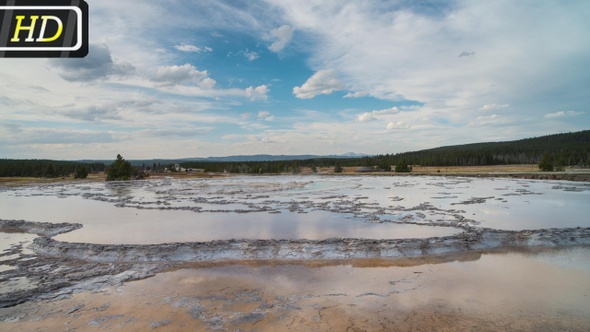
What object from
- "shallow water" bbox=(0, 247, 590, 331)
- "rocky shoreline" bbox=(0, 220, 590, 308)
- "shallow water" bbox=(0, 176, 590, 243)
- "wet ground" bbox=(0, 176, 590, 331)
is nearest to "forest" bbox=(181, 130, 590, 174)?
A: "shallow water" bbox=(0, 176, 590, 243)

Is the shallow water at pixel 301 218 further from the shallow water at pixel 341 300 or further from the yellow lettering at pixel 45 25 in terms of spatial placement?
the yellow lettering at pixel 45 25

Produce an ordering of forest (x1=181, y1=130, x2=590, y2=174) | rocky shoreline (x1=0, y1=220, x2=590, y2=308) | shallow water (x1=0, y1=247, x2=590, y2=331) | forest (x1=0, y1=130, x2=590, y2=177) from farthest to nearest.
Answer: forest (x1=181, y1=130, x2=590, y2=174) < forest (x1=0, y1=130, x2=590, y2=177) < rocky shoreline (x1=0, y1=220, x2=590, y2=308) < shallow water (x1=0, y1=247, x2=590, y2=331)

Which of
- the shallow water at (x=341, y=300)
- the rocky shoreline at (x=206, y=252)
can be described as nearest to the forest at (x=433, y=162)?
the rocky shoreline at (x=206, y=252)

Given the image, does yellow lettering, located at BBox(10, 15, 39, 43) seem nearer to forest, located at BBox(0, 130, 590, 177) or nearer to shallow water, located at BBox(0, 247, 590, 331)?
shallow water, located at BBox(0, 247, 590, 331)

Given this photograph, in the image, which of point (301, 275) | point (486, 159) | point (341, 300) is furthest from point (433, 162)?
point (341, 300)

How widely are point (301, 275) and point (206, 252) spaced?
12.5 feet

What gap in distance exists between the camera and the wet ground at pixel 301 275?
6.75 metres

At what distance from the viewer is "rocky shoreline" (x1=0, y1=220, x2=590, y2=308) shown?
9672 millimetres

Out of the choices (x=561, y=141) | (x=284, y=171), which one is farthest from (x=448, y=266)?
(x=561, y=141)

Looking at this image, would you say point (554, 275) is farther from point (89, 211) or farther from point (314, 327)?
point (89, 211)

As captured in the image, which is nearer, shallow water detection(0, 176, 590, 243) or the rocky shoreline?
the rocky shoreline

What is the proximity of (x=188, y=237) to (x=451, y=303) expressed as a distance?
1011 centimetres

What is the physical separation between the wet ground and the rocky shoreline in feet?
0.17

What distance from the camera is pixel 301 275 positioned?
9336 millimetres
